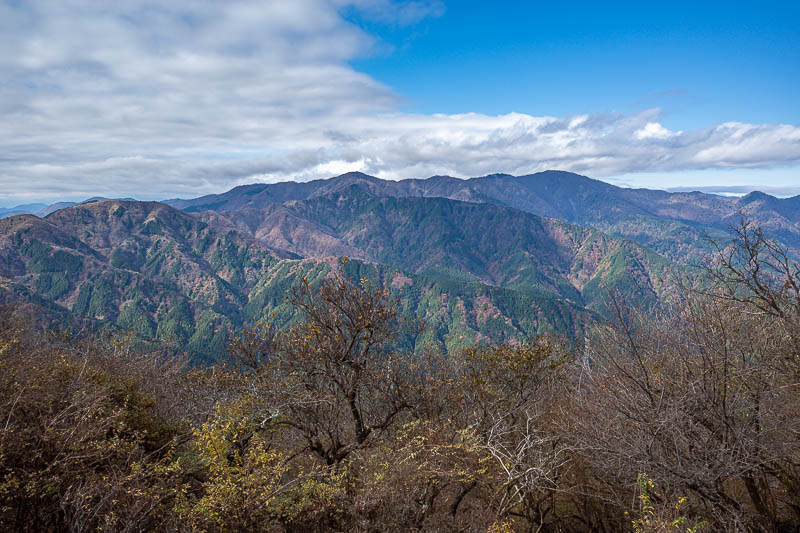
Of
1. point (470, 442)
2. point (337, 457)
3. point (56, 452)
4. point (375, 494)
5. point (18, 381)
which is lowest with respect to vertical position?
point (337, 457)

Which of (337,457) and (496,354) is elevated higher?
(496,354)

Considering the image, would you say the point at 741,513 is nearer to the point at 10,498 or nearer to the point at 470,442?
the point at 470,442

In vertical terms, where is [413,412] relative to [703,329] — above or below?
below

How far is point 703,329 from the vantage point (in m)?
14.9

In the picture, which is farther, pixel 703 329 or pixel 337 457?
pixel 337 457

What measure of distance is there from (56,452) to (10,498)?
83.9 inches

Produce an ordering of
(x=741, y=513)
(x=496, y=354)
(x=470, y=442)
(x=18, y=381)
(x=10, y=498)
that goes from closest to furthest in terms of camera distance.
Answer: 1. (x=10, y=498)
2. (x=741, y=513)
3. (x=18, y=381)
4. (x=470, y=442)
5. (x=496, y=354)

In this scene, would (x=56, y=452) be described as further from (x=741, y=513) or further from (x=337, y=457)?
(x=741, y=513)

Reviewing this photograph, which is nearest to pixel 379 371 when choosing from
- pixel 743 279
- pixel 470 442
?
pixel 470 442

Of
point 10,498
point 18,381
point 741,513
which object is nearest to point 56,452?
point 10,498

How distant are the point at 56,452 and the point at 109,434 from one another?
408 cm

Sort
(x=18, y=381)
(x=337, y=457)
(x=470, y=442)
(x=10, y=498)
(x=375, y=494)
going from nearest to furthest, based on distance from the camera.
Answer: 1. (x=10, y=498)
2. (x=18, y=381)
3. (x=375, y=494)
4. (x=470, y=442)
5. (x=337, y=457)

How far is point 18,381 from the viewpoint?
14.7m

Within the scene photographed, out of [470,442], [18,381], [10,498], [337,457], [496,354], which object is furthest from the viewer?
[496,354]
